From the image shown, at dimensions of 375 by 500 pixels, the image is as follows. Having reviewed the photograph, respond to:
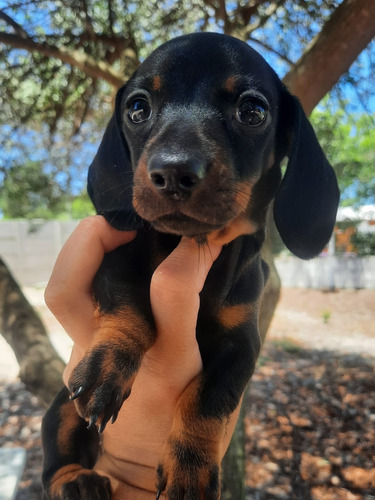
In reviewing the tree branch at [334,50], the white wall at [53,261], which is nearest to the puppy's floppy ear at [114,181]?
the tree branch at [334,50]

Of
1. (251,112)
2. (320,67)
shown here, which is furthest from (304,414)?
(251,112)

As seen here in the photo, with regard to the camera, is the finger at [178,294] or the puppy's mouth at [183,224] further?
the finger at [178,294]

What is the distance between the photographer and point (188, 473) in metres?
1.53

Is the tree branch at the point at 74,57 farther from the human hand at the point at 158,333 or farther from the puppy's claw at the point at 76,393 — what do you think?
the puppy's claw at the point at 76,393

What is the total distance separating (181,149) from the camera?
4.75 ft

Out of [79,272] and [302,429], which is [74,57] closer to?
[79,272]

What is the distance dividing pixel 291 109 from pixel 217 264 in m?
0.74

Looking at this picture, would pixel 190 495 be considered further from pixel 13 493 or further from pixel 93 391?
pixel 13 493

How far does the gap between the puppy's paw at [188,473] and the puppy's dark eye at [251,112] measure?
1.15 metres

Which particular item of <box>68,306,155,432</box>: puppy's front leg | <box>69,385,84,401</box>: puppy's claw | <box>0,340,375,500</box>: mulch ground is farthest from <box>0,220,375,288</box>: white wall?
<box>69,385,84,401</box>: puppy's claw

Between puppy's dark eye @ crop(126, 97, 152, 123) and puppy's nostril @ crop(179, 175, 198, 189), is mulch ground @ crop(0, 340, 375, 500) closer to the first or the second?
puppy's dark eye @ crop(126, 97, 152, 123)

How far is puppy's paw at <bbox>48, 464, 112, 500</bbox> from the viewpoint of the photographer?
6.19ft

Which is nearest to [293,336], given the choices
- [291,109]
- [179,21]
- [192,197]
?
[179,21]

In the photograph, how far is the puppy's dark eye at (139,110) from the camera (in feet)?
→ 6.15
